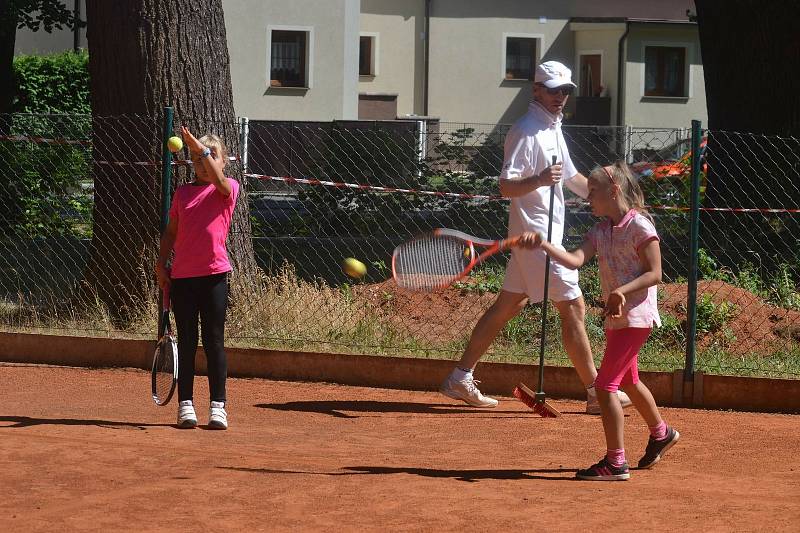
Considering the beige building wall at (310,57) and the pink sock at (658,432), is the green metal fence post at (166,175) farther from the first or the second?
the beige building wall at (310,57)

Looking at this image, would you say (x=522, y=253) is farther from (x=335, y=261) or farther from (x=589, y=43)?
(x=589, y=43)

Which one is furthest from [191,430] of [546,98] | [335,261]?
[335,261]

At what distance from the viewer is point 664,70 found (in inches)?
1619

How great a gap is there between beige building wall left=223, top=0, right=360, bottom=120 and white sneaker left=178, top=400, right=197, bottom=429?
26203 millimetres

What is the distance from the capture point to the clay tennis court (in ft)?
17.9

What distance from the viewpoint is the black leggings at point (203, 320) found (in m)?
7.39

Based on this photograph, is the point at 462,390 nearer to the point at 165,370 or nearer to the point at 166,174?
the point at 165,370

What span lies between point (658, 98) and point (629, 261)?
35.9m

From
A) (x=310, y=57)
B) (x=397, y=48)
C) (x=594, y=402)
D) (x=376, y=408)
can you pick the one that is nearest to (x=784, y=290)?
(x=594, y=402)

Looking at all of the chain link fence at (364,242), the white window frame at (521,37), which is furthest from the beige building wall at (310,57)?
the chain link fence at (364,242)

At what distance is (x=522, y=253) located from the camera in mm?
7641

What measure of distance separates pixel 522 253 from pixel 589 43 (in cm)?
3498

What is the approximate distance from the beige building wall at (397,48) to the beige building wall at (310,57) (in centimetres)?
563

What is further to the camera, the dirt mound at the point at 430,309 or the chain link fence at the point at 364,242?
the dirt mound at the point at 430,309
